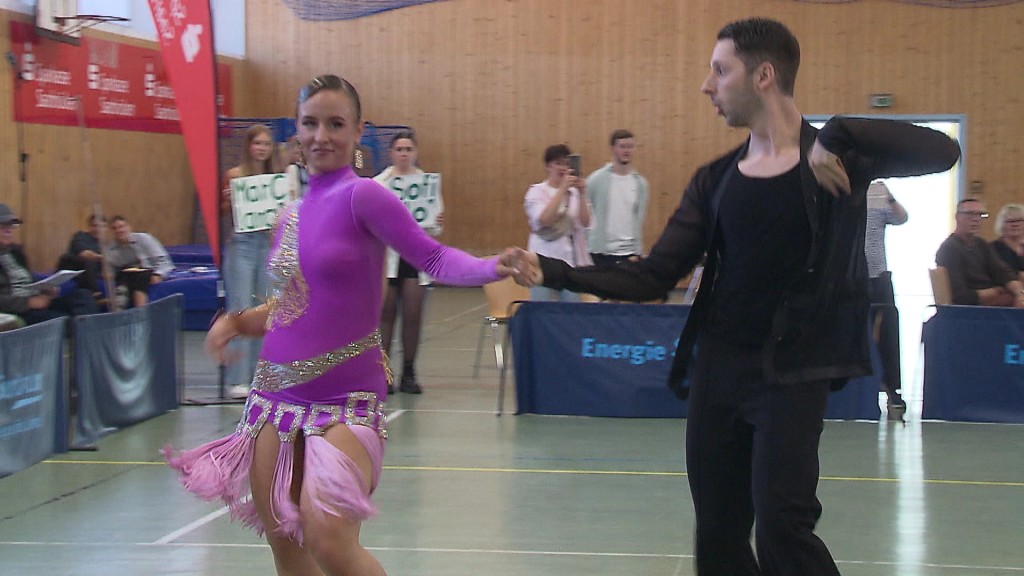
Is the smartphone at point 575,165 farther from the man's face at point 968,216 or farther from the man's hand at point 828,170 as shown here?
the man's hand at point 828,170

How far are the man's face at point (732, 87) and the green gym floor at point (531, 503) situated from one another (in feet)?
7.46

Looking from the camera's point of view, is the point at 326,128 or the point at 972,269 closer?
the point at 326,128

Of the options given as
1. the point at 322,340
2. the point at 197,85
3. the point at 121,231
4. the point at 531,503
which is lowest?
the point at 531,503

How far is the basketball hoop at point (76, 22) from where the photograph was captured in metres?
14.0

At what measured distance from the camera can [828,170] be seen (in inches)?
106

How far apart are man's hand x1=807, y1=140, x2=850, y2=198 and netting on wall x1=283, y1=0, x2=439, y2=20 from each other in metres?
16.7

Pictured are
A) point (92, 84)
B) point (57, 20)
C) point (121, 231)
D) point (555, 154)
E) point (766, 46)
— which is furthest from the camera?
point (92, 84)

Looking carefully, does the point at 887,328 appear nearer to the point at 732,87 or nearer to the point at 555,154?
the point at 555,154

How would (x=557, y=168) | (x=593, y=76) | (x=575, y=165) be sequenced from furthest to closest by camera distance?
(x=593, y=76), (x=557, y=168), (x=575, y=165)

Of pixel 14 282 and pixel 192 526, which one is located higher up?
pixel 14 282

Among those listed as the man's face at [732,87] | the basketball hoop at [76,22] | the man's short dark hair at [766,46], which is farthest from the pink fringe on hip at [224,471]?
the basketball hoop at [76,22]

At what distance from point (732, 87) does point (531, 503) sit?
3291 mm

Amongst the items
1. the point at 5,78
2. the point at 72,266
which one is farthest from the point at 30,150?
the point at 72,266

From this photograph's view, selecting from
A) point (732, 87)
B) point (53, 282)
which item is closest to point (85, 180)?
point (53, 282)
